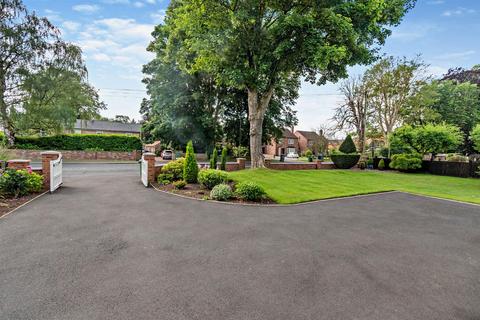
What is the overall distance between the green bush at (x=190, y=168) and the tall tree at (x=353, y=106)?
22156 mm

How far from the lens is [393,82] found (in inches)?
1064

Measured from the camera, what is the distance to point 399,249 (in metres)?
4.39

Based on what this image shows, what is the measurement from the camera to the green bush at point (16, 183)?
22.7 feet

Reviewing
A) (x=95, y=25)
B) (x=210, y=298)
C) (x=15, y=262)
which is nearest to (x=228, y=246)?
(x=210, y=298)

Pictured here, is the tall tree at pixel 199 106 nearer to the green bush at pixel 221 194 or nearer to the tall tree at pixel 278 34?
the tall tree at pixel 278 34

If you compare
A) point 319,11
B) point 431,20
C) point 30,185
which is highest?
point 319,11

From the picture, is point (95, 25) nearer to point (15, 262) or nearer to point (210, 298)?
point (15, 262)

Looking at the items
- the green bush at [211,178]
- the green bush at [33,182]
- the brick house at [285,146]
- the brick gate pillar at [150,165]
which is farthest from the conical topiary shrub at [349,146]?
the brick house at [285,146]

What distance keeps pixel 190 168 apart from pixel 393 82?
92.2 feet

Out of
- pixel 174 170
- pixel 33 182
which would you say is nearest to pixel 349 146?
pixel 174 170

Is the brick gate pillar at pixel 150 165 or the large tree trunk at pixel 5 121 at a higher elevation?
the large tree trunk at pixel 5 121

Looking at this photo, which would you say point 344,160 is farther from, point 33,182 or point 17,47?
point 17,47

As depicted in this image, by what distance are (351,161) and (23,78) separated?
1201 inches

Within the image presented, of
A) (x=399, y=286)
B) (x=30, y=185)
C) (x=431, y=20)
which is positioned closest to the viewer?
(x=399, y=286)
